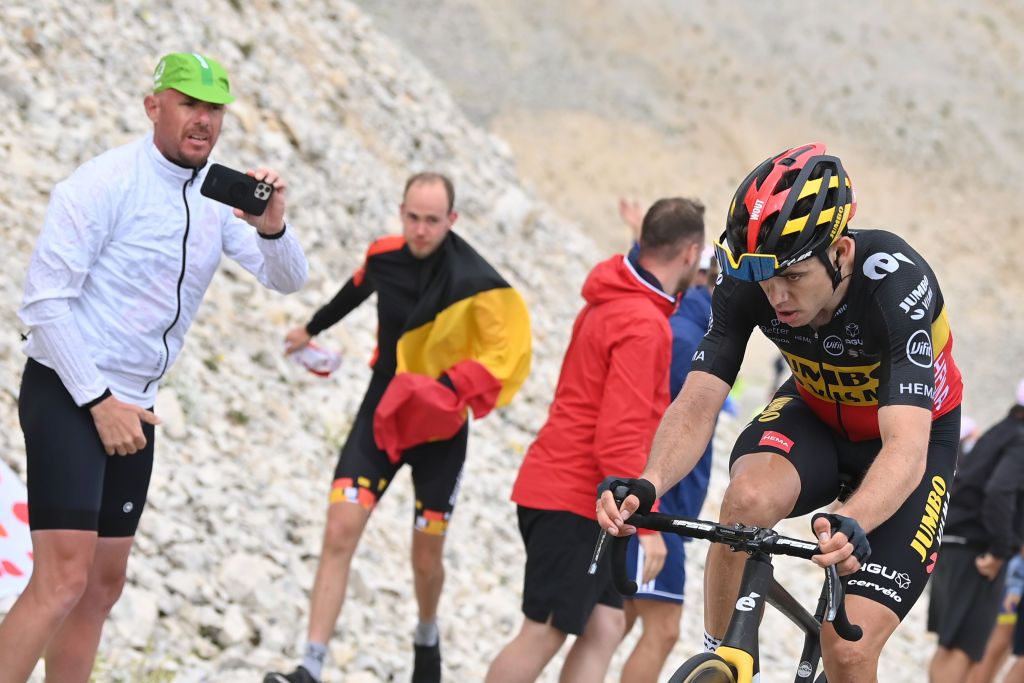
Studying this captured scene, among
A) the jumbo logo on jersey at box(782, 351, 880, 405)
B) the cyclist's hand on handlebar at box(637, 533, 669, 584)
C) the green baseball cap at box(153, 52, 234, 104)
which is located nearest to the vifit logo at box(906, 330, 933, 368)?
the jumbo logo on jersey at box(782, 351, 880, 405)

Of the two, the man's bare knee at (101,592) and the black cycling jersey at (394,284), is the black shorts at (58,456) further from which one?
the black cycling jersey at (394,284)

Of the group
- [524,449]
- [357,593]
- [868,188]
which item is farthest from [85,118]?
[868,188]

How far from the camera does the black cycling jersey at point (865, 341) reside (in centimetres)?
443

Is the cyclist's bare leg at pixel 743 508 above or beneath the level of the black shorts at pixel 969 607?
above

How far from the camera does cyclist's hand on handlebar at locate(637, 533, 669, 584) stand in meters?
6.29

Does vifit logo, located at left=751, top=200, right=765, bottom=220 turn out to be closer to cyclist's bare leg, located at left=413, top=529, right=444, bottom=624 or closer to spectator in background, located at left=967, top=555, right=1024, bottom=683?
cyclist's bare leg, located at left=413, top=529, right=444, bottom=624

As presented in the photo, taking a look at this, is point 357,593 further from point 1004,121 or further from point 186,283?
point 1004,121

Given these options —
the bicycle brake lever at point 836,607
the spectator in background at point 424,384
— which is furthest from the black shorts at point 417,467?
the bicycle brake lever at point 836,607

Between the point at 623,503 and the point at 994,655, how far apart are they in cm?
757

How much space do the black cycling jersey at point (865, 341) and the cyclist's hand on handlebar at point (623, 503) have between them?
771mm

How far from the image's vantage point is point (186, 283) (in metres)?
5.57

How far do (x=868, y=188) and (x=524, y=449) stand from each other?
159ft

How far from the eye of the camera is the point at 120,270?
5.33m

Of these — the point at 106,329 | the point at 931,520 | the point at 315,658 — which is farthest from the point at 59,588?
the point at 931,520
